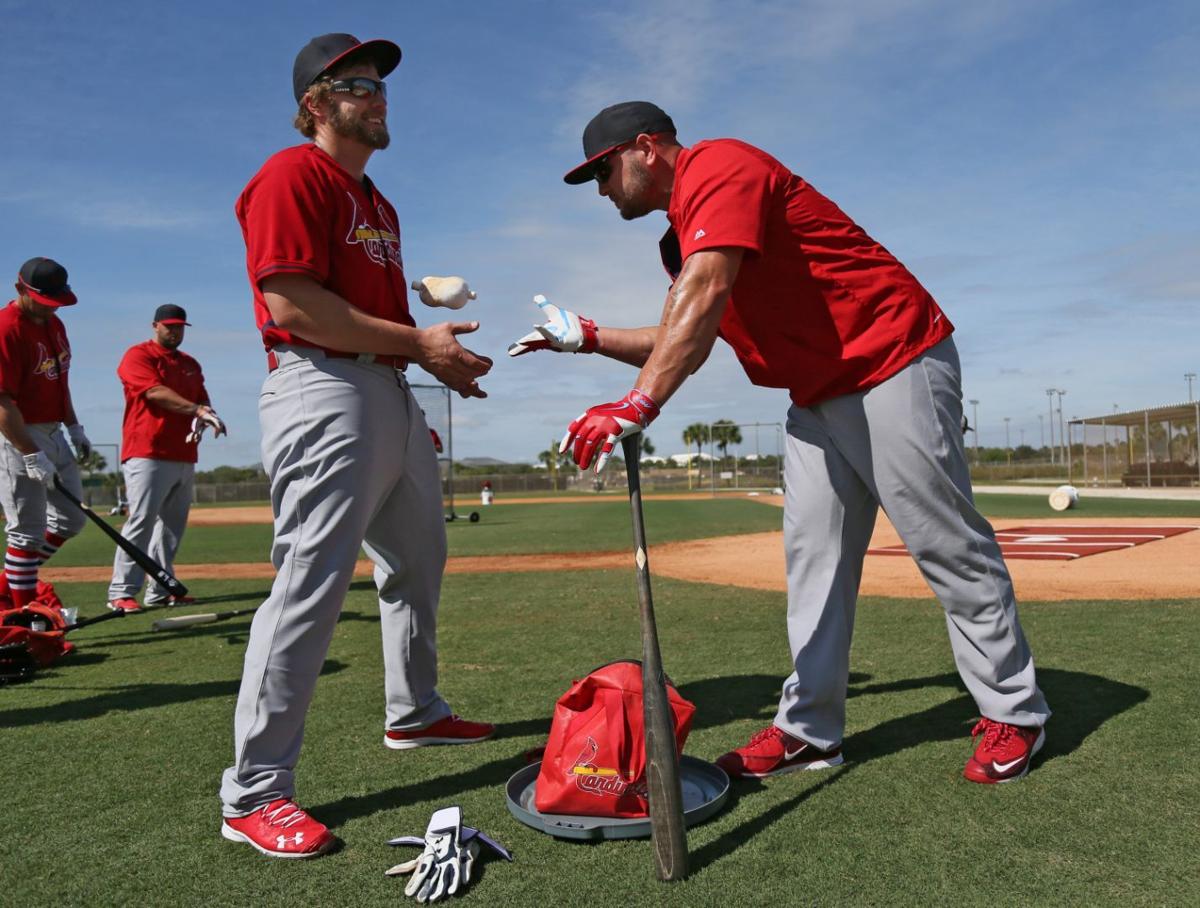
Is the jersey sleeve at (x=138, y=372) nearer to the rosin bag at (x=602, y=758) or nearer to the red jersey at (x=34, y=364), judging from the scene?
the red jersey at (x=34, y=364)

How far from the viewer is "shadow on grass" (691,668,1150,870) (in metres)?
2.80

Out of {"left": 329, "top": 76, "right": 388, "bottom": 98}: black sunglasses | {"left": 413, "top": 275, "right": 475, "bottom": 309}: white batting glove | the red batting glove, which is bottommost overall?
the red batting glove

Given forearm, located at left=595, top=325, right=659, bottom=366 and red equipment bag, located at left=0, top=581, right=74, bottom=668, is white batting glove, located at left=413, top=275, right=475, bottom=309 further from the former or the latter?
red equipment bag, located at left=0, top=581, right=74, bottom=668

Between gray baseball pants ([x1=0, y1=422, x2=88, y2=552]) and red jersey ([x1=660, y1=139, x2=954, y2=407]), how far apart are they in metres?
5.32

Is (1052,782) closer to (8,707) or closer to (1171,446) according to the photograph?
(8,707)

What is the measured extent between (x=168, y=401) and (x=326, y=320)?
5480mm

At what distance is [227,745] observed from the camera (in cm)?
354

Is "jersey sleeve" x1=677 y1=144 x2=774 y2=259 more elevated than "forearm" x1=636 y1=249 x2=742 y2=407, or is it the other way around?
"jersey sleeve" x1=677 y1=144 x2=774 y2=259

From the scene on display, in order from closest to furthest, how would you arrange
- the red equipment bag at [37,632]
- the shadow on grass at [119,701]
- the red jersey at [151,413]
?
the shadow on grass at [119,701], the red equipment bag at [37,632], the red jersey at [151,413]

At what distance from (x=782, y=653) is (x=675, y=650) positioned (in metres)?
0.62

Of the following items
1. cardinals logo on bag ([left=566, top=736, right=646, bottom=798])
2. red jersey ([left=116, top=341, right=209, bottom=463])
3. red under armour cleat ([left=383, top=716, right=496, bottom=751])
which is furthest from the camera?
red jersey ([left=116, top=341, right=209, bottom=463])

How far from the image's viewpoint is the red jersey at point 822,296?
9.99 feet

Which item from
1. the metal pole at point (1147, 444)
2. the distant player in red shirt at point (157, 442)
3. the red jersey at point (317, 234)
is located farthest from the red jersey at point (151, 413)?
the metal pole at point (1147, 444)

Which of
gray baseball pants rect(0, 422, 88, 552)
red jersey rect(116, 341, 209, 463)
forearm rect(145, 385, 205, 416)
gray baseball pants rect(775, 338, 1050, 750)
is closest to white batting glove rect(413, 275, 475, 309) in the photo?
gray baseball pants rect(775, 338, 1050, 750)
